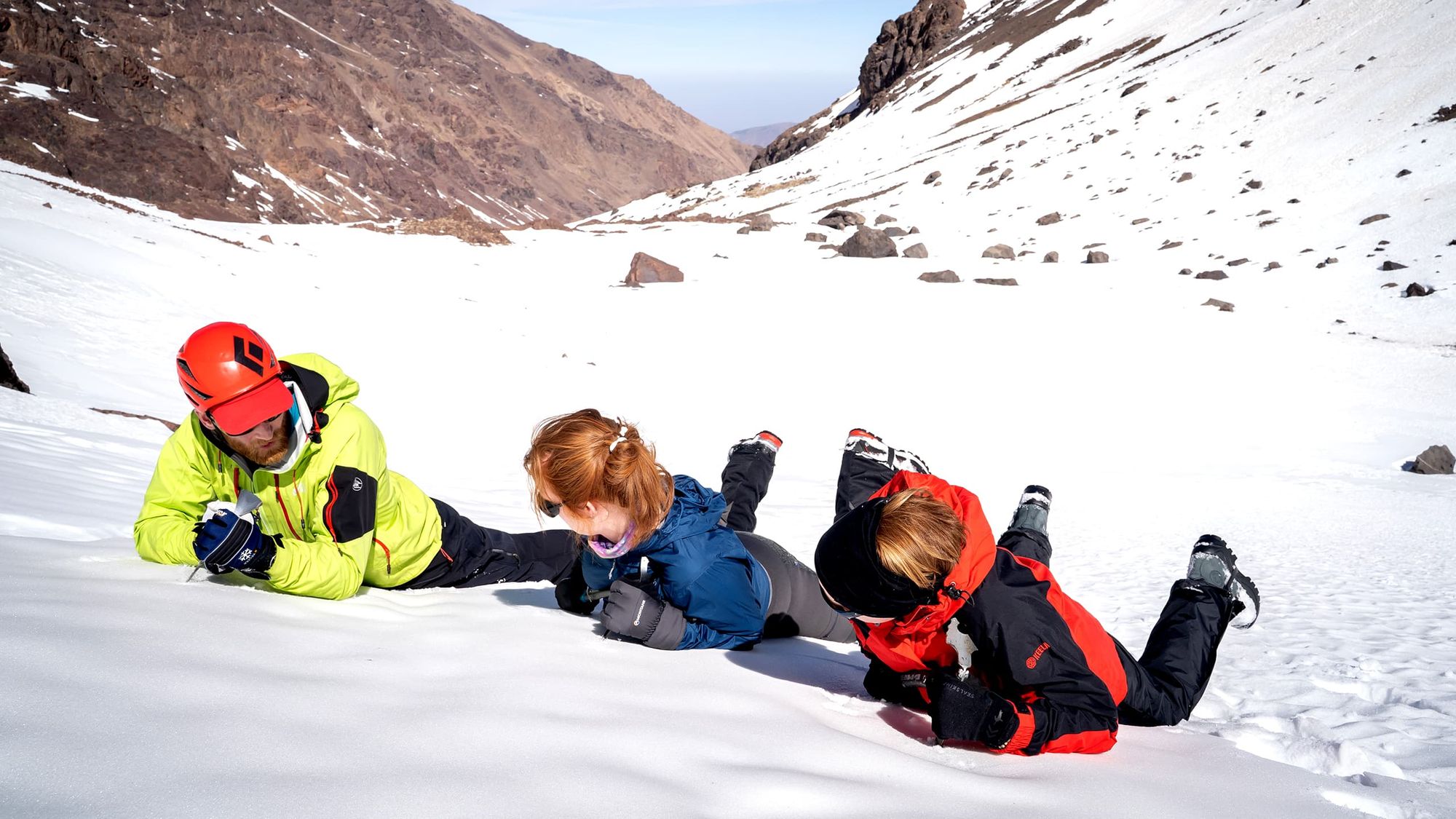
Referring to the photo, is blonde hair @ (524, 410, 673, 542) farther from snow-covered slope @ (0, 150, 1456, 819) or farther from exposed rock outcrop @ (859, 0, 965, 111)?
exposed rock outcrop @ (859, 0, 965, 111)

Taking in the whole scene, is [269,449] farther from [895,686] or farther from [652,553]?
[895,686]

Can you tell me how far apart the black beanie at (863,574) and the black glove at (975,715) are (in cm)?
24

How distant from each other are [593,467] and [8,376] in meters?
4.87

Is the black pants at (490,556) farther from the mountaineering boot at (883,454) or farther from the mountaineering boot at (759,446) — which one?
the mountaineering boot at (883,454)

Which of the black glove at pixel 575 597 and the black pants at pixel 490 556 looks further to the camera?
the black pants at pixel 490 556

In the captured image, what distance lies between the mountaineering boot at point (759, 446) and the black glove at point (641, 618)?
135 cm

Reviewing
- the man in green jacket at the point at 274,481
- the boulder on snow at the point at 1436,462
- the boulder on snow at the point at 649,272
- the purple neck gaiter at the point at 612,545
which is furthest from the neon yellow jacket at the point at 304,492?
the boulder on snow at the point at 649,272

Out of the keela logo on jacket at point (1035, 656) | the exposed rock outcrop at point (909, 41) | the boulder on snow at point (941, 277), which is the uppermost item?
the exposed rock outcrop at point (909, 41)

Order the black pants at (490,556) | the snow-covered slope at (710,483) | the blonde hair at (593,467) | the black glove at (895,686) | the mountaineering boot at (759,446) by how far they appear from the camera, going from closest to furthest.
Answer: the snow-covered slope at (710,483) → the black glove at (895,686) → the blonde hair at (593,467) → the black pants at (490,556) → the mountaineering boot at (759,446)

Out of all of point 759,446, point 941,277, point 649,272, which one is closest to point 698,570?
point 759,446

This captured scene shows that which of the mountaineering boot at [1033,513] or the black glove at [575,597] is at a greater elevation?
the mountaineering boot at [1033,513]

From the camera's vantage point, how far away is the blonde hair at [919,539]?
2.24 meters

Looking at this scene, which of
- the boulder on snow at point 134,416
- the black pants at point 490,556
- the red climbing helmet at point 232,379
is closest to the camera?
the red climbing helmet at point 232,379

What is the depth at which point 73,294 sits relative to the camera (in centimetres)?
863
